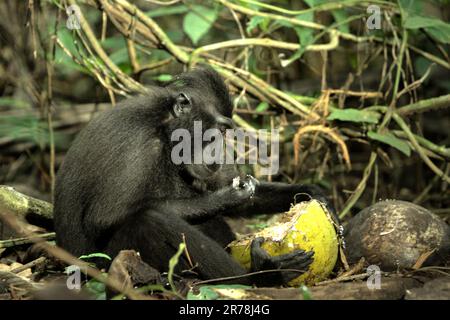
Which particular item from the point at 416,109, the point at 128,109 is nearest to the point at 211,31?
the point at 416,109

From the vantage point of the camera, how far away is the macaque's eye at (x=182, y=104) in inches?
194

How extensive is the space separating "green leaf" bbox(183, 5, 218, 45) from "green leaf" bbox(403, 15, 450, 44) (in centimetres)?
201

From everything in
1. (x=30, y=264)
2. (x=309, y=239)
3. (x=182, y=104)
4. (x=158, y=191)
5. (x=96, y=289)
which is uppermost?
(x=182, y=104)

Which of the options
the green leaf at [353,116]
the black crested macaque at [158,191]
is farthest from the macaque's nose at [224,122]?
the green leaf at [353,116]

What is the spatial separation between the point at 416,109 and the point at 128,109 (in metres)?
3.14

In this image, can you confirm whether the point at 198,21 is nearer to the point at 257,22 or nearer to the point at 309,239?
the point at 257,22

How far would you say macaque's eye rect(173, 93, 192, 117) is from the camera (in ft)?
16.2

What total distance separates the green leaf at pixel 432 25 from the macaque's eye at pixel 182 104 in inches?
96.1

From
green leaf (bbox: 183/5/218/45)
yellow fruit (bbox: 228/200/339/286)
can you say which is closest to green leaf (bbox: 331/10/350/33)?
green leaf (bbox: 183/5/218/45)

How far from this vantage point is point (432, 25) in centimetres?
586

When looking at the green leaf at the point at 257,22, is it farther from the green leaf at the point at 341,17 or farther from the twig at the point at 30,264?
the twig at the point at 30,264

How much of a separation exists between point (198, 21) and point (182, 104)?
2.09m

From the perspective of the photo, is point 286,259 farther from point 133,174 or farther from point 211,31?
point 211,31

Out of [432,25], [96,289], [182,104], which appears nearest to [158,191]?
[182,104]
